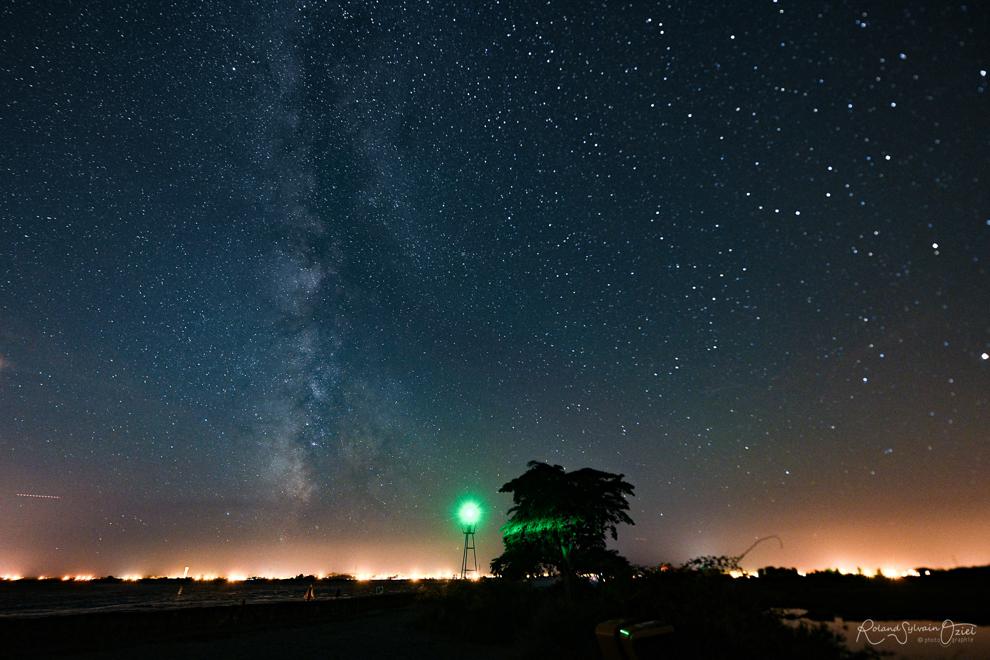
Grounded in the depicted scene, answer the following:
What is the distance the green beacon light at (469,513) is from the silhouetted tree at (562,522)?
1356 cm

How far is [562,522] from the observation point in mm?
22297

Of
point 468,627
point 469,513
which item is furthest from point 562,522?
point 469,513

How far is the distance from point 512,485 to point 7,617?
60.3 feet

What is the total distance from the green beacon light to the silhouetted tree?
44.5ft

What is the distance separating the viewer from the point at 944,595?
156 feet

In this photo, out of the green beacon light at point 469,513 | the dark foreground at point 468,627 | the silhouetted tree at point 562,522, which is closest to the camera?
the dark foreground at point 468,627

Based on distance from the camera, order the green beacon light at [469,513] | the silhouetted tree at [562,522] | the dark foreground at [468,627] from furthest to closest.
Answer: the green beacon light at [469,513]
the silhouetted tree at [562,522]
the dark foreground at [468,627]

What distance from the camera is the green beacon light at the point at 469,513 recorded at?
3753 cm

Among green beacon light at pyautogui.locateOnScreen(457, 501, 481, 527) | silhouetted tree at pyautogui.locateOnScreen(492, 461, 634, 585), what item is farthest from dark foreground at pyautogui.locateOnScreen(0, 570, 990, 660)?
green beacon light at pyautogui.locateOnScreen(457, 501, 481, 527)

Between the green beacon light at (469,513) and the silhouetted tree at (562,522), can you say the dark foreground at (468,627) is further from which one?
the green beacon light at (469,513)

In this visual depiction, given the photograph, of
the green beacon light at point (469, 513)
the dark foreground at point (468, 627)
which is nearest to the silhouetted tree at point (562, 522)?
the dark foreground at point (468, 627)

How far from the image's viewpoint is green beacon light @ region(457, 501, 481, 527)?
37.5m

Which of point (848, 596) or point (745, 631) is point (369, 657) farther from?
point (848, 596)

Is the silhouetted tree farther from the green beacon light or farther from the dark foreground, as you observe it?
the green beacon light
